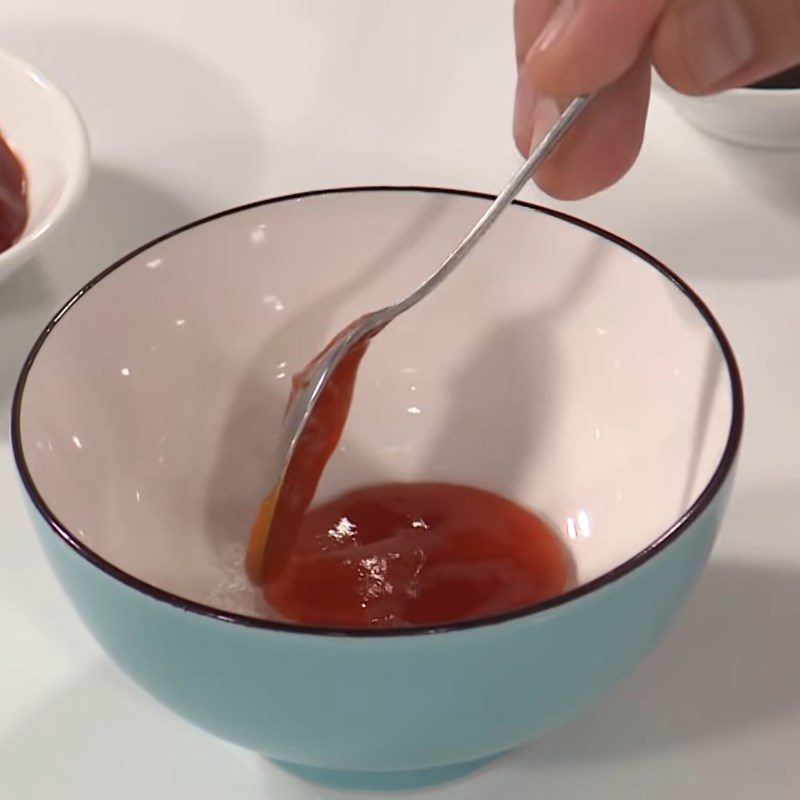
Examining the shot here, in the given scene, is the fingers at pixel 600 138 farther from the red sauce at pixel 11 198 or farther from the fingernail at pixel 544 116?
the red sauce at pixel 11 198

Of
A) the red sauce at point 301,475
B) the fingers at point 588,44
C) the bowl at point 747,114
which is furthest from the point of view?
the bowl at point 747,114

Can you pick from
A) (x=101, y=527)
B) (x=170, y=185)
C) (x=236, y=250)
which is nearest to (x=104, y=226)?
(x=170, y=185)

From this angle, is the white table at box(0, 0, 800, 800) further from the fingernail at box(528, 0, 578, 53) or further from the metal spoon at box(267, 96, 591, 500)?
the fingernail at box(528, 0, 578, 53)

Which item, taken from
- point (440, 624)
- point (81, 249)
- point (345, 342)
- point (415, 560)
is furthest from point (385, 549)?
point (81, 249)

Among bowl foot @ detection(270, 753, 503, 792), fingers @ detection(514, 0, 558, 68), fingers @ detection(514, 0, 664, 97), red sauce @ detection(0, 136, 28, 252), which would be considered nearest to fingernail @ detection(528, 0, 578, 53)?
fingers @ detection(514, 0, 664, 97)

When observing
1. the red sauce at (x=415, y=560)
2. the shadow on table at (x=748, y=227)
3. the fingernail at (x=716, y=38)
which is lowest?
the red sauce at (x=415, y=560)

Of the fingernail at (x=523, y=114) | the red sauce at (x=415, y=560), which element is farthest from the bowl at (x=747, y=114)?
the red sauce at (x=415, y=560)
